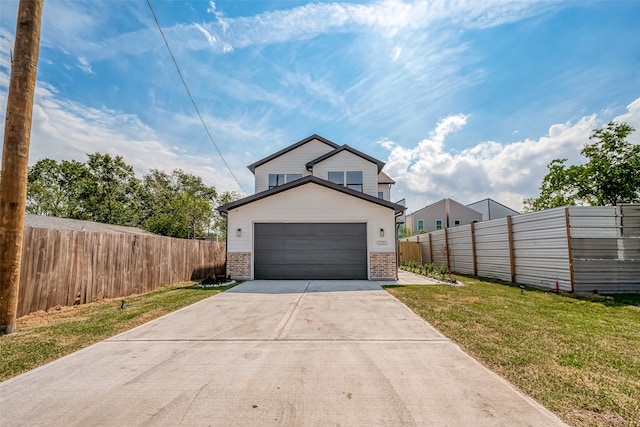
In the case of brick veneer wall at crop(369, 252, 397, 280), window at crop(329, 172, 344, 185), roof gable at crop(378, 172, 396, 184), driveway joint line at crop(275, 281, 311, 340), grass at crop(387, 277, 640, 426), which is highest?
roof gable at crop(378, 172, 396, 184)

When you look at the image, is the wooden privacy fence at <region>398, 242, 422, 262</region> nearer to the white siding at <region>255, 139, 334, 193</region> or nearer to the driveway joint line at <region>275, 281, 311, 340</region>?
the white siding at <region>255, 139, 334, 193</region>

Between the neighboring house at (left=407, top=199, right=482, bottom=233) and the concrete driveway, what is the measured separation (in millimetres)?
32892

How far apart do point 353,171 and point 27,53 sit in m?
12.7

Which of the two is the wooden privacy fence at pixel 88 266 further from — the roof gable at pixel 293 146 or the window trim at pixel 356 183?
the window trim at pixel 356 183

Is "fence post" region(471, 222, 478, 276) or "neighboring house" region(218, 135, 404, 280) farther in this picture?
"fence post" region(471, 222, 478, 276)

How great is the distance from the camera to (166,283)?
37.4 ft

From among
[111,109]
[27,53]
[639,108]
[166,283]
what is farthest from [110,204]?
[639,108]

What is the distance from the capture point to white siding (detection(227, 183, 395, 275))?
11750mm

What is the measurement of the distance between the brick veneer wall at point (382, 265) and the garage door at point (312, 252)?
13.2 inches

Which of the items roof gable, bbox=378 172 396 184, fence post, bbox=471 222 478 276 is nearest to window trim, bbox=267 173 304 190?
roof gable, bbox=378 172 396 184

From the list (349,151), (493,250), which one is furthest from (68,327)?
(493,250)

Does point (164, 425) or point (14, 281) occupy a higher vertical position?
point (14, 281)

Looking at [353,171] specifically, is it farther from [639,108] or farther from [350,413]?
[350,413]

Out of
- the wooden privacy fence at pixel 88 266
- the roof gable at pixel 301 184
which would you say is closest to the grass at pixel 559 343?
the roof gable at pixel 301 184
